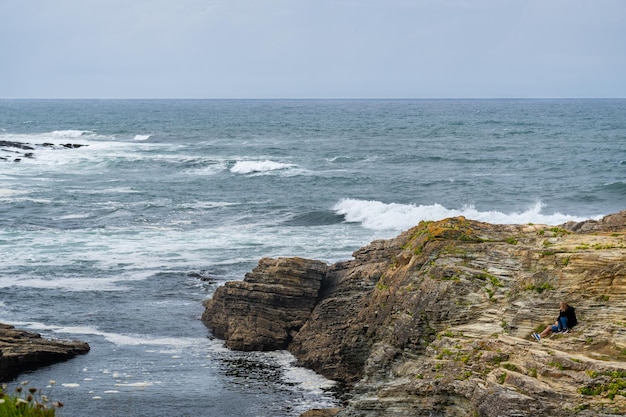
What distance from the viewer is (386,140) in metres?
96.6

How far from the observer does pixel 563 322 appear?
1468 cm

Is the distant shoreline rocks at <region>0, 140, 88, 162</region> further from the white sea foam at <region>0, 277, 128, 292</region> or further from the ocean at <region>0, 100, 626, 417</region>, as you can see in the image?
the white sea foam at <region>0, 277, 128, 292</region>

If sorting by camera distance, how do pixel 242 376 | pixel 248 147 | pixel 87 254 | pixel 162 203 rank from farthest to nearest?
pixel 248 147
pixel 162 203
pixel 87 254
pixel 242 376

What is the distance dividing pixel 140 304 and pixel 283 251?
819 cm

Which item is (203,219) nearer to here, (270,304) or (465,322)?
(270,304)

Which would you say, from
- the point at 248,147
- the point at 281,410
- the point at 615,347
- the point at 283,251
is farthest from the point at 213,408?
the point at 248,147

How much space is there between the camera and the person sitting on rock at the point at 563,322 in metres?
14.7

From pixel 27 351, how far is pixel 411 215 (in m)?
26.5

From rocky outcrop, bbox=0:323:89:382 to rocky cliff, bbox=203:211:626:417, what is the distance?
4264 millimetres

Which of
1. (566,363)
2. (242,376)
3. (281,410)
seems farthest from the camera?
(242,376)

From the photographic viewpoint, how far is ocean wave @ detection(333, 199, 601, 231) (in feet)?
142

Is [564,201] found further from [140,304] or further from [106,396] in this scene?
[106,396]

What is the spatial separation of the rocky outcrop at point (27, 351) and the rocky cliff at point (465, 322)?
4.26 m

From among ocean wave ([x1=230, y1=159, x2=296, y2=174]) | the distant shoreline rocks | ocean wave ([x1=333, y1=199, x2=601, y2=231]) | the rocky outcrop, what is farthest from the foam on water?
the rocky outcrop
